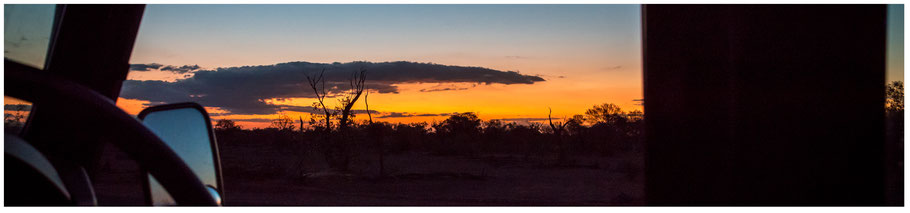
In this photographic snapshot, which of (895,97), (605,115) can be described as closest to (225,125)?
(605,115)

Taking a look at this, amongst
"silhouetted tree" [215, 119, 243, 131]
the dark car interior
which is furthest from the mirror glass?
"silhouetted tree" [215, 119, 243, 131]

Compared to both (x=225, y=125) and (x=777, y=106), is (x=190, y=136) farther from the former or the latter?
(x=225, y=125)

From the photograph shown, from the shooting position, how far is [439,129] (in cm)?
4044

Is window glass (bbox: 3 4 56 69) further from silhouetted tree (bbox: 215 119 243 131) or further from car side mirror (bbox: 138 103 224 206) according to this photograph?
silhouetted tree (bbox: 215 119 243 131)

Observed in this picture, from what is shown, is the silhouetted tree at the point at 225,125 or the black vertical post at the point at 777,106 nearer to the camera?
the black vertical post at the point at 777,106

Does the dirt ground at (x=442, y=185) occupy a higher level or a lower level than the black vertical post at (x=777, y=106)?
lower

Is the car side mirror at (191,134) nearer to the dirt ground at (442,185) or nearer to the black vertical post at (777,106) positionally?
the black vertical post at (777,106)

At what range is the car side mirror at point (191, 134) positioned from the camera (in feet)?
5.51

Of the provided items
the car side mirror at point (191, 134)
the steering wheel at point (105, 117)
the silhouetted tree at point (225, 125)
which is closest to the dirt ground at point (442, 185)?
the car side mirror at point (191, 134)

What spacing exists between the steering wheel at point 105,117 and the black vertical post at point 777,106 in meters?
1.11

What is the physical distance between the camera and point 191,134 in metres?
1.80

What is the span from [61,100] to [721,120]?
1302mm

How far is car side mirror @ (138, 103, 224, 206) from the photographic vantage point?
1.68 m

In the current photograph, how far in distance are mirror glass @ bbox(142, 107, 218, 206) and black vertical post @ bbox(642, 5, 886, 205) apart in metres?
1.25
